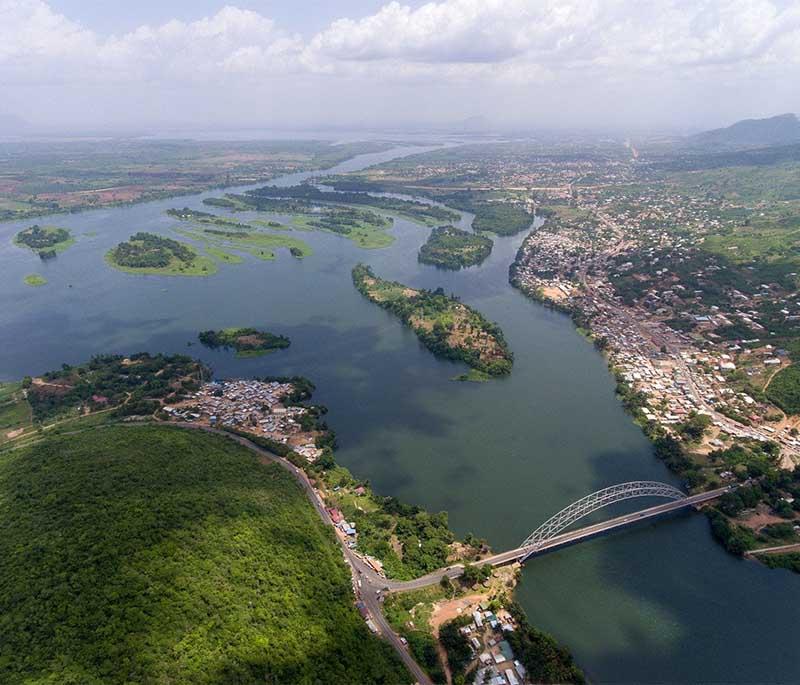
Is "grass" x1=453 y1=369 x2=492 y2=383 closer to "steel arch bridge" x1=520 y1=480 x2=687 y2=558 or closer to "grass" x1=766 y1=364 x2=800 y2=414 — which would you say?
"steel arch bridge" x1=520 y1=480 x2=687 y2=558

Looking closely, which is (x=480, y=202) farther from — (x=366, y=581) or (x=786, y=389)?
(x=366, y=581)

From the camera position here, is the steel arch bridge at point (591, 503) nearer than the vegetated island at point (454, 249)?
Yes

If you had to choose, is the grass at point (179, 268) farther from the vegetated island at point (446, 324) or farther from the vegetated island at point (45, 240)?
the vegetated island at point (446, 324)

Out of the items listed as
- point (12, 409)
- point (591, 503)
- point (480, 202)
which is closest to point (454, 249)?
point (480, 202)

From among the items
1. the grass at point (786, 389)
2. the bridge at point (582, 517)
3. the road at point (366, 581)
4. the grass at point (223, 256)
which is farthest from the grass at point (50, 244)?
the grass at point (786, 389)

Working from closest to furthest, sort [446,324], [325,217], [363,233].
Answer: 1. [446,324]
2. [363,233]
3. [325,217]

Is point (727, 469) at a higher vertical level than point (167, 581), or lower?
lower
